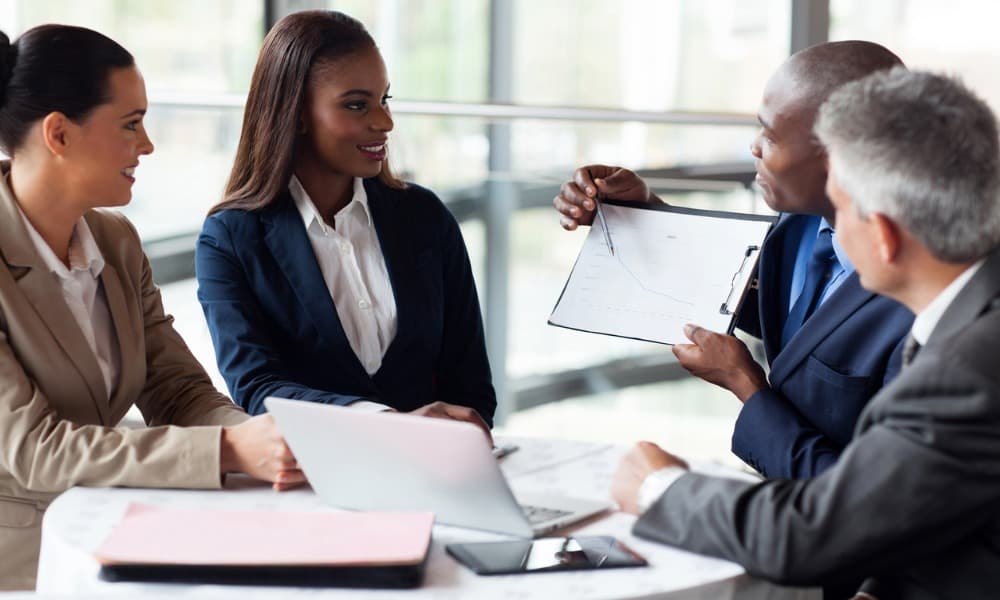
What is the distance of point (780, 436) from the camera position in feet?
6.32

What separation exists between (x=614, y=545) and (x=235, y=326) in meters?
0.94

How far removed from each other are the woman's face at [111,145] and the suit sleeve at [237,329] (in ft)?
0.76

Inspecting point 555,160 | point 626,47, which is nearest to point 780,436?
point 555,160

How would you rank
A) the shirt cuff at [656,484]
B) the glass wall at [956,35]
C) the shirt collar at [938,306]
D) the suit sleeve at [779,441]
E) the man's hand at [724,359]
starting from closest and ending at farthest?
1. the shirt collar at [938,306]
2. the shirt cuff at [656,484]
3. the suit sleeve at [779,441]
4. the man's hand at [724,359]
5. the glass wall at [956,35]

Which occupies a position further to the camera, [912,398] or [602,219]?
[602,219]

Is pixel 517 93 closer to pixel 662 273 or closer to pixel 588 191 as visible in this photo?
pixel 588 191

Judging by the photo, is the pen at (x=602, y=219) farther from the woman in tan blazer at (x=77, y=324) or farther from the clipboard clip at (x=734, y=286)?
the woman in tan blazer at (x=77, y=324)

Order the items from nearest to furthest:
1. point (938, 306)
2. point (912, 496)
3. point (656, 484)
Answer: point (912, 496) → point (938, 306) → point (656, 484)

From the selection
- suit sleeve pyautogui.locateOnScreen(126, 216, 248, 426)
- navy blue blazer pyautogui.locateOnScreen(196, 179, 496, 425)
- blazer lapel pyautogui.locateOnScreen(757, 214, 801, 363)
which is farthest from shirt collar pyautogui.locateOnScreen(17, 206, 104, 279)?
blazer lapel pyautogui.locateOnScreen(757, 214, 801, 363)

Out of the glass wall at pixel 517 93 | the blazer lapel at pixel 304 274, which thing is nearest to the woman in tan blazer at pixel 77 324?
the blazer lapel at pixel 304 274

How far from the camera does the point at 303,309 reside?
7.30 ft

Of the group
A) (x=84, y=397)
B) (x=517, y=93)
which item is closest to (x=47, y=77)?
(x=84, y=397)

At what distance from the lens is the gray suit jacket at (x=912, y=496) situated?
134 cm

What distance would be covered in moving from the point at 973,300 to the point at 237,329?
1279mm
